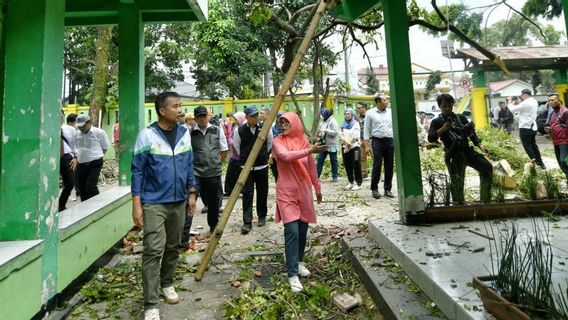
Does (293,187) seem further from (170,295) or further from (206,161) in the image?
(206,161)

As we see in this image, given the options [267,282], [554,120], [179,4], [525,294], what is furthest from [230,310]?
[554,120]

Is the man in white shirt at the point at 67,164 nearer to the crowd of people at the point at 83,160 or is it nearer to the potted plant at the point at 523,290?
the crowd of people at the point at 83,160

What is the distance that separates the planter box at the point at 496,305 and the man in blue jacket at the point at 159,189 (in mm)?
2383

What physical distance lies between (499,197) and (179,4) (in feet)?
16.4

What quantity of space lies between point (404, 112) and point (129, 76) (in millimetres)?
3743

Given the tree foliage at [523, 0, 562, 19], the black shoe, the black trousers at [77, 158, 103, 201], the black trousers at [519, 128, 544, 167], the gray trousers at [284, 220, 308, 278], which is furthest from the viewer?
the tree foliage at [523, 0, 562, 19]

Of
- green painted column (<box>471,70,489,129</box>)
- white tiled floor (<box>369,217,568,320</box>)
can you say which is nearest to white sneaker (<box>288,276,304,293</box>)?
white tiled floor (<box>369,217,568,320</box>)

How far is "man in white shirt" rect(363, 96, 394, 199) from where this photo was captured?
7.32 m

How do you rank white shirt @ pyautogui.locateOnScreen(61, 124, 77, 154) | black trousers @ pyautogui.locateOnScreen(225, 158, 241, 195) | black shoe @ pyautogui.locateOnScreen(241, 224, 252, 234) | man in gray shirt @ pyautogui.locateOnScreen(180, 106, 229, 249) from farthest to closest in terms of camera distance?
white shirt @ pyautogui.locateOnScreen(61, 124, 77, 154), black trousers @ pyautogui.locateOnScreen(225, 158, 241, 195), black shoe @ pyautogui.locateOnScreen(241, 224, 252, 234), man in gray shirt @ pyautogui.locateOnScreen(180, 106, 229, 249)

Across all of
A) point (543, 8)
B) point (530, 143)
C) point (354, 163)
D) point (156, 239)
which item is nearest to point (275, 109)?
point (156, 239)

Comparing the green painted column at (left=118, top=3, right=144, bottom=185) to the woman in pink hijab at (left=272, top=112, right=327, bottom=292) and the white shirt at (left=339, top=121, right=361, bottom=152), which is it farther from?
the white shirt at (left=339, top=121, right=361, bottom=152)

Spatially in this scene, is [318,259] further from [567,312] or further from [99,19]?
[99,19]

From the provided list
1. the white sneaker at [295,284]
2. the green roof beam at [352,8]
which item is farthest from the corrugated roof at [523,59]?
the white sneaker at [295,284]

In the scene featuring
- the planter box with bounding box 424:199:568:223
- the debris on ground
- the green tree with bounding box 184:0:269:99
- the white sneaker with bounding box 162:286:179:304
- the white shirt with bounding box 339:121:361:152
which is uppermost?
the green tree with bounding box 184:0:269:99
